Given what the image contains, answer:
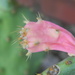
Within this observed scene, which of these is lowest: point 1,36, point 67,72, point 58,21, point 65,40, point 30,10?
point 67,72

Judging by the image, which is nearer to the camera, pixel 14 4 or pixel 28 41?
pixel 28 41

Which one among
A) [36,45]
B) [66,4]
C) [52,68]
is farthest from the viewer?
[66,4]

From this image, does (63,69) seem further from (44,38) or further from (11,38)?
(11,38)

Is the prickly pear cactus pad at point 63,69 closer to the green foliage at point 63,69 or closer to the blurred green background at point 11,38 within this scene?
the green foliage at point 63,69

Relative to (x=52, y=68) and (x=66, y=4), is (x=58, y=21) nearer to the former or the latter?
(x=66, y=4)

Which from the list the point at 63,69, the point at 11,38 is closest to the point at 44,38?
the point at 63,69

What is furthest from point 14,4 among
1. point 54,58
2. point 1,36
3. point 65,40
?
point 54,58

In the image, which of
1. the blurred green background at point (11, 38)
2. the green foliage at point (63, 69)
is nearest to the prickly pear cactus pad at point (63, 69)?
the green foliage at point (63, 69)
